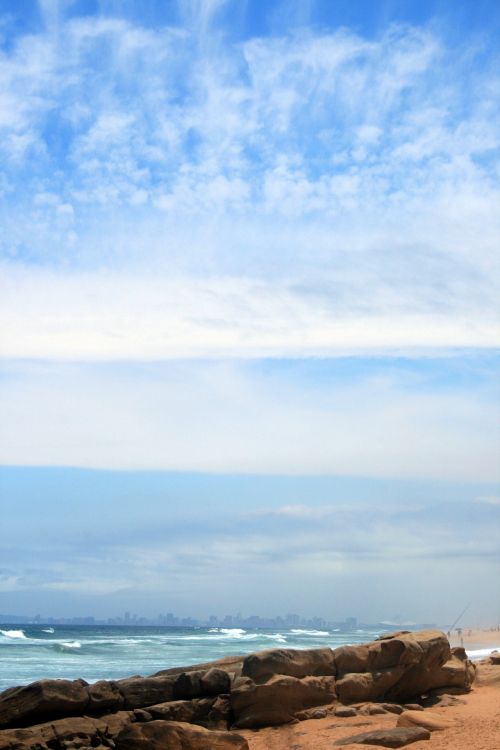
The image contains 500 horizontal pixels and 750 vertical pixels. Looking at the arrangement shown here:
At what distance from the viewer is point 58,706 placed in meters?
16.2

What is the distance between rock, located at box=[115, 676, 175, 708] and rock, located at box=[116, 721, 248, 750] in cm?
204

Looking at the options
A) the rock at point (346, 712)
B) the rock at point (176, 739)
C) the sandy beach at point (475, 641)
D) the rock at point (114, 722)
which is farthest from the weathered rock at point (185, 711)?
the sandy beach at point (475, 641)

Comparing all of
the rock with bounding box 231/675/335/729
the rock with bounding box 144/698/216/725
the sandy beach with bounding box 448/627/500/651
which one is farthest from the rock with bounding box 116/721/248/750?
the sandy beach with bounding box 448/627/500/651

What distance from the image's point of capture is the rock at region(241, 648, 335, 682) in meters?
17.4

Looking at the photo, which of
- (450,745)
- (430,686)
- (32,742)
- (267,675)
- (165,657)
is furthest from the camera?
(165,657)

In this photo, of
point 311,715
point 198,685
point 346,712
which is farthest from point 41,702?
point 346,712

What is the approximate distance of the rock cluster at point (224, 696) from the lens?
15.1 meters

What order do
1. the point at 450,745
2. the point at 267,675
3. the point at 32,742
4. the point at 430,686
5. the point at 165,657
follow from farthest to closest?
the point at 165,657
the point at 430,686
the point at 267,675
the point at 32,742
the point at 450,745

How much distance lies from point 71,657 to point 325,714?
3393 cm

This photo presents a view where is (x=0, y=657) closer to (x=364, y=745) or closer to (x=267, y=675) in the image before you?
(x=267, y=675)

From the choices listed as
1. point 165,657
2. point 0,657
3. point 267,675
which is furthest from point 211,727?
point 0,657

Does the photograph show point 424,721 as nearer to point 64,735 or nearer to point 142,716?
point 142,716

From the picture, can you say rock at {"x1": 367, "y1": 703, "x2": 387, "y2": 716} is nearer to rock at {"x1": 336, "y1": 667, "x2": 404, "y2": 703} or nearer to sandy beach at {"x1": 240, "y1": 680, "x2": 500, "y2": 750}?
sandy beach at {"x1": 240, "y1": 680, "x2": 500, "y2": 750}

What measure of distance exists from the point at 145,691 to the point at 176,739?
2821mm
